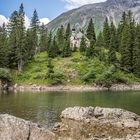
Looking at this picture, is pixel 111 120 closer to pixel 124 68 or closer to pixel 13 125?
pixel 13 125

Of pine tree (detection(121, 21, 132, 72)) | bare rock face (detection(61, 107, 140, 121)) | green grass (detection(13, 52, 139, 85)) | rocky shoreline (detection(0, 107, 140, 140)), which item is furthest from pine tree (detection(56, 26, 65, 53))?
rocky shoreline (detection(0, 107, 140, 140))

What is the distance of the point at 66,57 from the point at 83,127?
369 ft

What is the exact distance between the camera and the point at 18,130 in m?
30.2

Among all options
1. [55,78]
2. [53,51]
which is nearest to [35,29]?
[53,51]

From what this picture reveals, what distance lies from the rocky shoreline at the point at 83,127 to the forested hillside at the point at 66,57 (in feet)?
277

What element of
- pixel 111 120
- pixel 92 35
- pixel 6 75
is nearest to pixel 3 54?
pixel 6 75

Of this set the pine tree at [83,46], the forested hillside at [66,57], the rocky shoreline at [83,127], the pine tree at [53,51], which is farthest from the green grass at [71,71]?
the rocky shoreline at [83,127]

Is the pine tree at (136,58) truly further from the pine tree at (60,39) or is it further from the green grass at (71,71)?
the pine tree at (60,39)

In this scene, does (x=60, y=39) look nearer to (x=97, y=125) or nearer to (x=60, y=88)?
(x=60, y=88)

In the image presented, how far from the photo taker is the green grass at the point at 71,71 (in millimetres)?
124250

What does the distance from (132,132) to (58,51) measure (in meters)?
117

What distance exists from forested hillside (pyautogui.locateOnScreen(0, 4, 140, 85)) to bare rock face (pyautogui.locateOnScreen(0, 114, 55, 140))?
87354 mm

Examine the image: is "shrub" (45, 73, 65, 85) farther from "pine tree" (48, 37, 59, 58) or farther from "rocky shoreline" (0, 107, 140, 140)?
"rocky shoreline" (0, 107, 140, 140)

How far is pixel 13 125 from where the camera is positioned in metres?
30.6
